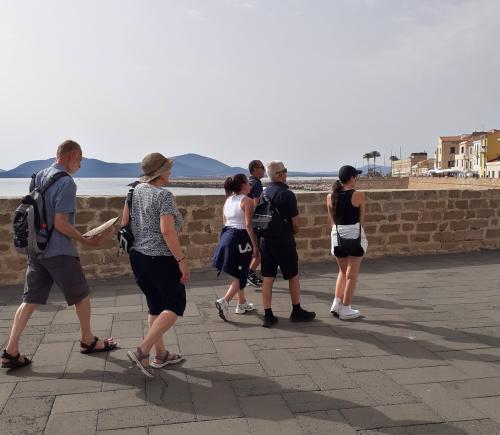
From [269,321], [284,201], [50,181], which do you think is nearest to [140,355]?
[50,181]

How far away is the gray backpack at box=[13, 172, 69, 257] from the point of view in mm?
3648

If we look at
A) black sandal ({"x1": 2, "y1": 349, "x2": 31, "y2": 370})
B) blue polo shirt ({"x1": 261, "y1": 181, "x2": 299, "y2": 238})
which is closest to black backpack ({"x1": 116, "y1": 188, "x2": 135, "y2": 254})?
black sandal ({"x1": 2, "y1": 349, "x2": 31, "y2": 370})

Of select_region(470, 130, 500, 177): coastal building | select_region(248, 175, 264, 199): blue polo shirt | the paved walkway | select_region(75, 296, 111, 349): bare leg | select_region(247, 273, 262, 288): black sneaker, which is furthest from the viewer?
select_region(470, 130, 500, 177): coastal building

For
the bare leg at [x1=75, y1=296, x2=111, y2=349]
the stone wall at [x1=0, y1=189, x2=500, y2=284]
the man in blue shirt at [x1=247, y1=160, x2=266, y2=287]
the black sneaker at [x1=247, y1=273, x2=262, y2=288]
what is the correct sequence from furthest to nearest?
1. the stone wall at [x1=0, y1=189, x2=500, y2=284]
2. the black sneaker at [x1=247, y1=273, x2=262, y2=288]
3. the man in blue shirt at [x1=247, y1=160, x2=266, y2=287]
4. the bare leg at [x1=75, y1=296, x2=111, y2=349]

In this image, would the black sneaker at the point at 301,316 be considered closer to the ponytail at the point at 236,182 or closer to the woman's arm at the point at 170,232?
the ponytail at the point at 236,182

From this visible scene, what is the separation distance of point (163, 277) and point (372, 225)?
18.6ft

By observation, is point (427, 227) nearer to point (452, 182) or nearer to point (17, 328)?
point (17, 328)

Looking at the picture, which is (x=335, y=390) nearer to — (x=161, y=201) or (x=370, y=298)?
(x=161, y=201)

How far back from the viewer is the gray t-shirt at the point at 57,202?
12.0 feet

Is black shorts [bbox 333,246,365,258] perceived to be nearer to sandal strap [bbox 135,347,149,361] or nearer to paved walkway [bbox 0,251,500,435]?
paved walkway [bbox 0,251,500,435]

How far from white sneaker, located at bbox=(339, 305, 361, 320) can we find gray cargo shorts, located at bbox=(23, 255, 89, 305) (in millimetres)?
2465

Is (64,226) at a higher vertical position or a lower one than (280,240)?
higher

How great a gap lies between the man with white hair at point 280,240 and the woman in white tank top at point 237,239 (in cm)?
15

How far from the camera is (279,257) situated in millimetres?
4848
